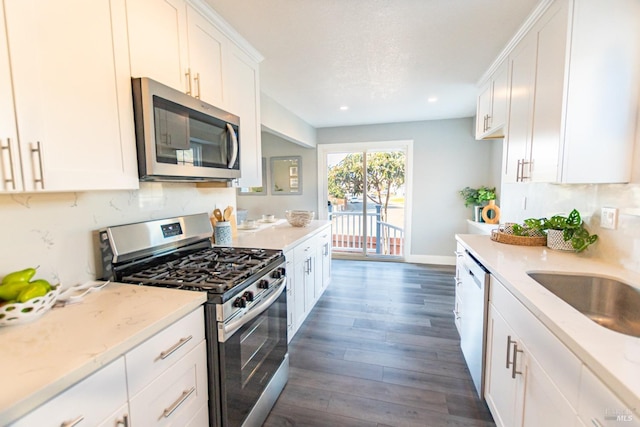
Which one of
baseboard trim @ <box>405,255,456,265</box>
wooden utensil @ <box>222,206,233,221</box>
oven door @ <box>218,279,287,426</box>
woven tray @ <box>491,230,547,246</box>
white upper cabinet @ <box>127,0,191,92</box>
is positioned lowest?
baseboard trim @ <box>405,255,456,265</box>

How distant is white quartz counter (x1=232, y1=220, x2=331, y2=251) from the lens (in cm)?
216

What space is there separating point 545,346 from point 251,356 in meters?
1.31

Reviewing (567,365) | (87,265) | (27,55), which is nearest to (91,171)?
(27,55)

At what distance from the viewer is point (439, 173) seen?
186 inches

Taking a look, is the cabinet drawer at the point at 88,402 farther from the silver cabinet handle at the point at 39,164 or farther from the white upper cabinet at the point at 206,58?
the white upper cabinet at the point at 206,58

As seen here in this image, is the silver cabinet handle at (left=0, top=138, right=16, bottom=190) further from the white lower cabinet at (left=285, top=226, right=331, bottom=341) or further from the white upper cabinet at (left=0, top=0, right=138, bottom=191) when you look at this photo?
the white lower cabinet at (left=285, top=226, right=331, bottom=341)

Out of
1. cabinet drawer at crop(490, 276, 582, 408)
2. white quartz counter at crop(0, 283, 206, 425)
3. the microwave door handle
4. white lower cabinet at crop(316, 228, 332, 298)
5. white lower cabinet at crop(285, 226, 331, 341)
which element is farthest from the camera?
white lower cabinet at crop(316, 228, 332, 298)

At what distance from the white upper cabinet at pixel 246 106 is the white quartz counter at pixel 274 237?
18.4 inches

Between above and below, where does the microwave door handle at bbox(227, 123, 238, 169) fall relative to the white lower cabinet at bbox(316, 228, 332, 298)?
above

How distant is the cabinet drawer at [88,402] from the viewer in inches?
26.4

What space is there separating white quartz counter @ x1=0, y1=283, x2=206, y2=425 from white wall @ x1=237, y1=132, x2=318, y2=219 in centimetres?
413

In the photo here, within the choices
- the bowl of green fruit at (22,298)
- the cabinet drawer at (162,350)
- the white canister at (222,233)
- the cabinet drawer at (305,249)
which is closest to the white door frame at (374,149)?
the cabinet drawer at (305,249)

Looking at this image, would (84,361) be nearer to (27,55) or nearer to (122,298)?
(122,298)

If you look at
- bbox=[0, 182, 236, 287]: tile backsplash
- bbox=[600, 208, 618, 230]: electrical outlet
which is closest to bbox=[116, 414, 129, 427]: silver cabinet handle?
bbox=[0, 182, 236, 287]: tile backsplash
